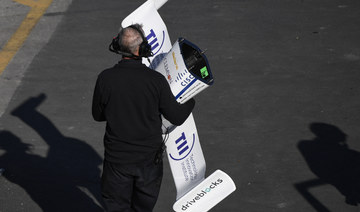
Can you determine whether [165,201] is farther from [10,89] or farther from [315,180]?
[10,89]

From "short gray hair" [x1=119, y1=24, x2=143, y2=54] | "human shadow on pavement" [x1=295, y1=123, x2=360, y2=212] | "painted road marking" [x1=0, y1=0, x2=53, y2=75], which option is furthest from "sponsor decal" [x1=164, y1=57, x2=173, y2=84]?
"painted road marking" [x1=0, y1=0, x2=53, y2=75]

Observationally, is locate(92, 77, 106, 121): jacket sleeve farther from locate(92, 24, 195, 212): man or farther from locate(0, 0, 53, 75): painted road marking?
locate(0, 0, 53, 75): painted road marking

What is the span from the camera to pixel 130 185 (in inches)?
220

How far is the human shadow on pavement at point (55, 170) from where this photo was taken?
7117 millimetres

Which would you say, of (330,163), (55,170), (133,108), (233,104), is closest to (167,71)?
(133,108)

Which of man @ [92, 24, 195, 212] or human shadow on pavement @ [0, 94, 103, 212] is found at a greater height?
man @ [92, 24, 195, 212]

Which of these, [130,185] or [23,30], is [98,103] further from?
[23,30]

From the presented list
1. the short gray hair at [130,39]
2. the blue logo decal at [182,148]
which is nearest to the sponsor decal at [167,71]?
the short gray hair at [130,39]

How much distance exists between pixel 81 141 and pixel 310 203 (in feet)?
9.47

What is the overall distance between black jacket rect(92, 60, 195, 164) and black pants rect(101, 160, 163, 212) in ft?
0.32

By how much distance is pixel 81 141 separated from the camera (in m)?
8.19

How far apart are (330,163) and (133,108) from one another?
314 cm

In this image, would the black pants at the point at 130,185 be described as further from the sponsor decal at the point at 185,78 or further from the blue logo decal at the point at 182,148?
the sponsor decal at the point at 185,78

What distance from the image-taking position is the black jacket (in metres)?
5.16
